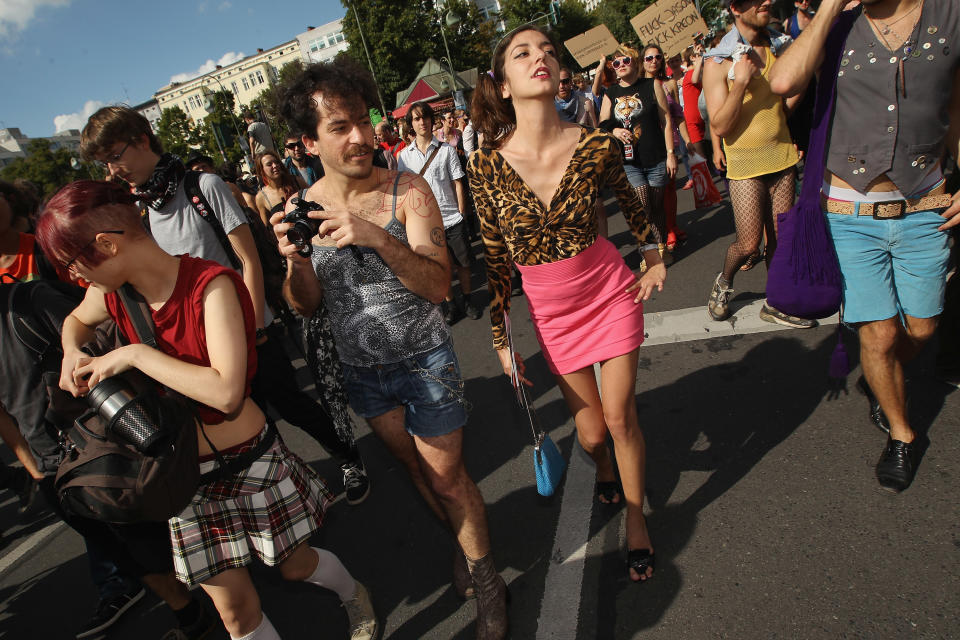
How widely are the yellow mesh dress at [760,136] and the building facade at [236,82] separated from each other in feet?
372

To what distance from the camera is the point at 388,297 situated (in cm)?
221

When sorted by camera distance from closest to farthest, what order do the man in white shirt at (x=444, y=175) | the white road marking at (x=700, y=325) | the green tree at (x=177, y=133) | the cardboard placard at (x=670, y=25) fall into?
the white road marking at (x=700, y=325) < the man in white shirt at (x=444, y=175) < the cardboard placard at (x=670, y=25) < the green tree at (x=177, y=133)

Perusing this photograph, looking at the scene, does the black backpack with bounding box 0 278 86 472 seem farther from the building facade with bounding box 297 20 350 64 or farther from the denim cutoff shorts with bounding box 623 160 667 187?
the building facade with bounding box 297 20 350 64

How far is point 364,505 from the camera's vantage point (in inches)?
137

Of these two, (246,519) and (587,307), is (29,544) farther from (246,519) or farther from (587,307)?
(587,307)

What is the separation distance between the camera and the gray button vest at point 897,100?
81.4 inches

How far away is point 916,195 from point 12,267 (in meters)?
4.41

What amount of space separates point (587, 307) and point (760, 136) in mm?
2449

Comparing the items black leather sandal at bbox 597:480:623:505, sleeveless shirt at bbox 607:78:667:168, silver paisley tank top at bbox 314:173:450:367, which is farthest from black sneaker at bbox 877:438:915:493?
sleeveless shirt at bbox 607:78:667:168

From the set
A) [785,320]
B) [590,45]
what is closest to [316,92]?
[785,320]

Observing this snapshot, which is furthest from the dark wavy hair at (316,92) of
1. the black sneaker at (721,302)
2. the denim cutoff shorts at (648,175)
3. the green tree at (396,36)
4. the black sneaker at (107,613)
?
the green tree at (396,36)

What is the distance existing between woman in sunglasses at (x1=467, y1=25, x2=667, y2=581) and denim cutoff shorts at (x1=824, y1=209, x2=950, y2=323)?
85cm

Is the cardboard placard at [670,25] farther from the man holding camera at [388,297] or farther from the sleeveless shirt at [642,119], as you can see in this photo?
the man holding camera at [388,297]

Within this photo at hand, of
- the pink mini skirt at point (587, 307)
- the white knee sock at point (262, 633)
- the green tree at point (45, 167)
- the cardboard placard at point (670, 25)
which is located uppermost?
the green tree at point (45, 167)
